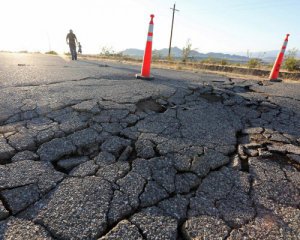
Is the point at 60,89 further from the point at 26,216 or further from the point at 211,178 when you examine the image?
the point at 211,178

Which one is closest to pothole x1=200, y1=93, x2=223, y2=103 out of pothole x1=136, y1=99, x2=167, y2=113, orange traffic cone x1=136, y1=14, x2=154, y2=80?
pothole x1=136, y1=99, x2=167, y2=113

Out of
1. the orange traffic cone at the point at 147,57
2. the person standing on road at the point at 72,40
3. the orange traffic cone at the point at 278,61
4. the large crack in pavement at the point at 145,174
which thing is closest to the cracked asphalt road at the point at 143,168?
the large crack in pavement at the point at 145,174

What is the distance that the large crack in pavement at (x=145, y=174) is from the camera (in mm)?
1298

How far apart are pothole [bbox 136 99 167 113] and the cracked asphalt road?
16 millimetres

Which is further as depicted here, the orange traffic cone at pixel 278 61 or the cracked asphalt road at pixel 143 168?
the orange traffic cone at pixel 278 61

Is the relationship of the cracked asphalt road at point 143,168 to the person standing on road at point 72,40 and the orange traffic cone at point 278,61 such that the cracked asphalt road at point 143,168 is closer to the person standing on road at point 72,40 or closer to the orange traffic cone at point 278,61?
the orange traffic cone at point 278,61

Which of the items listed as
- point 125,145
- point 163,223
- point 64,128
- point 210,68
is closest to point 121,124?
point 125,145

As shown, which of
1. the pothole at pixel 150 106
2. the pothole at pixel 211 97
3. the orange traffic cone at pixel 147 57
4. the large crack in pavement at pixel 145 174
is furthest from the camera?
the orange traffic cone at pixel 147 57

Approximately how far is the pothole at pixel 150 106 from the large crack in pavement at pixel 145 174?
110 mm

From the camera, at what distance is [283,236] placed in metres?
1.30

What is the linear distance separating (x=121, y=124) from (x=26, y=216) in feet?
4.49

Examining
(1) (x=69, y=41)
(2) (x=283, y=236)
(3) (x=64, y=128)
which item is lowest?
(2) (x=283, y=236)

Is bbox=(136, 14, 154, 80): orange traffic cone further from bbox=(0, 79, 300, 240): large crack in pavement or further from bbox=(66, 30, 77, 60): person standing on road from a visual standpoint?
bbox=(66, 30, 77, 60): person standing on road

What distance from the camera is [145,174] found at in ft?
5.57
